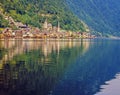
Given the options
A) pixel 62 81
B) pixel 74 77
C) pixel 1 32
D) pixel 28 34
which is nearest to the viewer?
pixel 62 81

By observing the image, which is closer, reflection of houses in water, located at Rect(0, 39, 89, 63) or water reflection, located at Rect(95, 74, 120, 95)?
water reflection, located at Rect(95, 74, 120, 95)

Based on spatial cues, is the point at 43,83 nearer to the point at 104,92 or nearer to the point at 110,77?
the point at 104,92

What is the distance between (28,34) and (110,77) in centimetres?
15051

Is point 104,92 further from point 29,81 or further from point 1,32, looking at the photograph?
point 1,32

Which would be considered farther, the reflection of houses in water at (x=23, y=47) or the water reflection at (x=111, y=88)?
the reflection of houses in water at (x=23, y=47)

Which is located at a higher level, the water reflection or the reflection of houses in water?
the reflection of houses in water

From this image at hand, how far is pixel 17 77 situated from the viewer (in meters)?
39.5

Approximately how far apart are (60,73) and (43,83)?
9.14m

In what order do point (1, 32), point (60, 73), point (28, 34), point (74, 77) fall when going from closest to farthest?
1. point (74, 77)
2. point (60, 73)
3. point (1, 32)
4. point (28, 34)

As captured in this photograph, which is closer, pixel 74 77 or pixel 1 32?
pixel 74 77

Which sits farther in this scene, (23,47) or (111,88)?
(23,47)

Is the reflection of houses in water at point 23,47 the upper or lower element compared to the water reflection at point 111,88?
upper

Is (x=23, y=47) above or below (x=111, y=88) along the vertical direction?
above

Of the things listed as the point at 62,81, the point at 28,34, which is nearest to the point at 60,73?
the point at 62,81
